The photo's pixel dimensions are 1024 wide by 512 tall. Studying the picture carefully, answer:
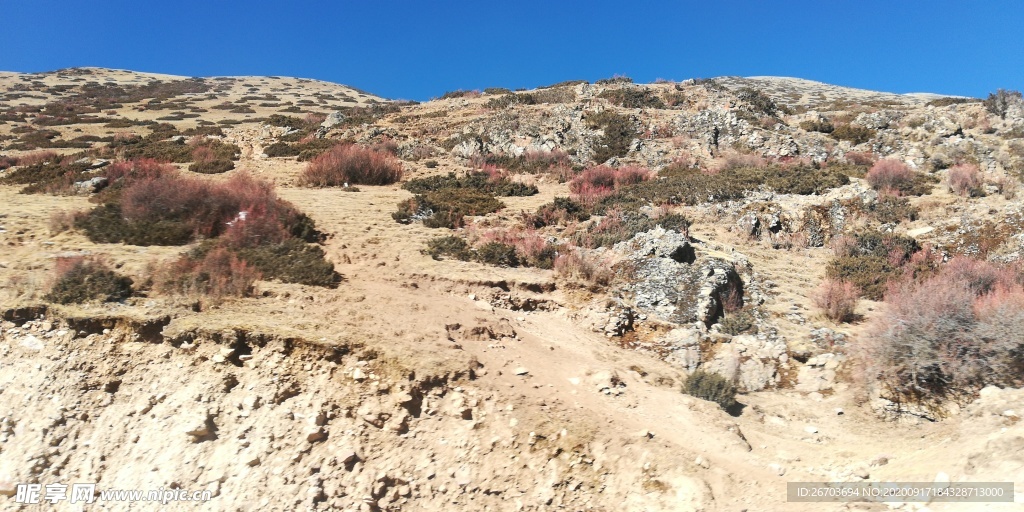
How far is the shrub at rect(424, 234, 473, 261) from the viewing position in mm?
10977

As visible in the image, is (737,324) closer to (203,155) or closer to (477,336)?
(477,336)

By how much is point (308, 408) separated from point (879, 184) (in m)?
18.6

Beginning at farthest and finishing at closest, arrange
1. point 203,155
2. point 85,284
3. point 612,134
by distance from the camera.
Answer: point 612,134 < point 203,155 < point 85,284

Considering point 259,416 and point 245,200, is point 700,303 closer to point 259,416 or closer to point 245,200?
point 259,416

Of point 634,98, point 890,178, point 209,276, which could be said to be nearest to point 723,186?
point 890,178

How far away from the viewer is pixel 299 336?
21.7 feet

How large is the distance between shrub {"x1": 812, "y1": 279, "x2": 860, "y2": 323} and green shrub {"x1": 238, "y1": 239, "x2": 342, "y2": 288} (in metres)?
9.19

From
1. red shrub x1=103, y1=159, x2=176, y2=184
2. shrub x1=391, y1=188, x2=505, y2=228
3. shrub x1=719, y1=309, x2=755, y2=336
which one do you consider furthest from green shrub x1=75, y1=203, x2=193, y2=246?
shrub x1=719, y1=309, x2=755, y2=336

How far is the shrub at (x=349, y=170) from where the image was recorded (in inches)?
702

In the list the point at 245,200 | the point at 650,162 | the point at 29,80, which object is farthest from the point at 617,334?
the point at 29,80

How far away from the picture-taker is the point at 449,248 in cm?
1126

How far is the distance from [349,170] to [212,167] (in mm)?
5544

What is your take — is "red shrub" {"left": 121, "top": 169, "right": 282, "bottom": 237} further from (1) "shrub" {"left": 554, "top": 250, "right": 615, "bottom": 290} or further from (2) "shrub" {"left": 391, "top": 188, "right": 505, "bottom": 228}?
(1) "shrub" {"left": 554, "top": 250, "right": 615, "bottom": 290}

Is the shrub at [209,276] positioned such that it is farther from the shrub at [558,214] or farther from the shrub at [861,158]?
the shrub at [861,158]
